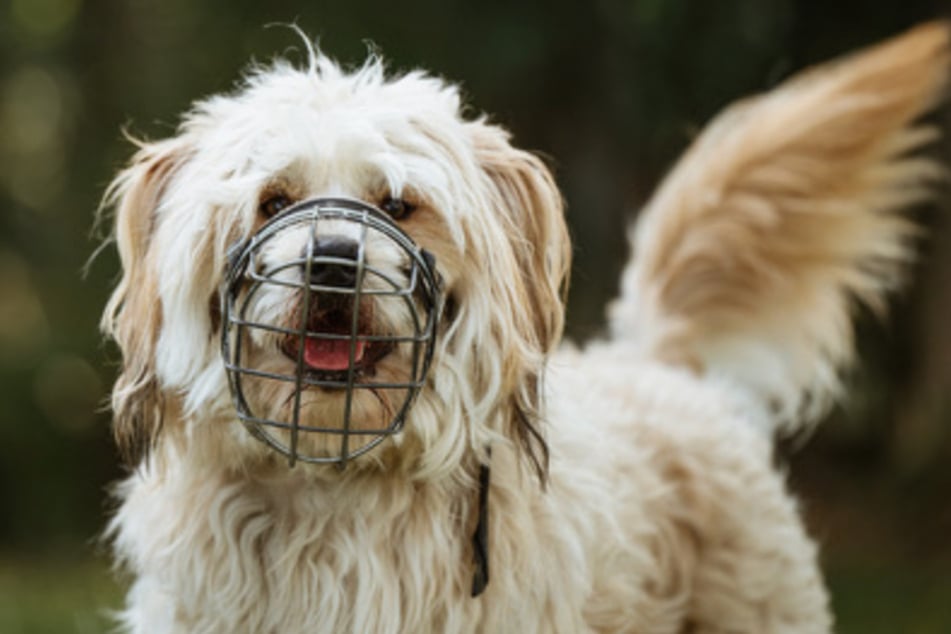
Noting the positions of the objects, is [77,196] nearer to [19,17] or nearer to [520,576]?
[19,17]

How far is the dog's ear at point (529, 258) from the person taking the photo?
3375 millimetres

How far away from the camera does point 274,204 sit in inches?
129

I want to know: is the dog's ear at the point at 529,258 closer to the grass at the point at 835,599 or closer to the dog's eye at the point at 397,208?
the dog's eye at the point at 397,208

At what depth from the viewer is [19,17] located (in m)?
12.9

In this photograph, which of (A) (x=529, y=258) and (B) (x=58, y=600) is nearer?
(A) (x=529, y=258)

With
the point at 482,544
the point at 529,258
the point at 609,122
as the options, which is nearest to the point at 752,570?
the point at 482,544

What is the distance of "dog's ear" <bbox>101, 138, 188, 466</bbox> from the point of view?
3.39 metres

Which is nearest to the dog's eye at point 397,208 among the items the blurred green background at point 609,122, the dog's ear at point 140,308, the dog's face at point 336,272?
the dog's face at point 336,272

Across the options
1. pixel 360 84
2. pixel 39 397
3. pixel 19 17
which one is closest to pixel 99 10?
pixel 19 17

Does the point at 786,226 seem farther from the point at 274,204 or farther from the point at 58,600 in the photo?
the point at 58,600

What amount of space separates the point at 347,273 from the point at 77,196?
31.6ft

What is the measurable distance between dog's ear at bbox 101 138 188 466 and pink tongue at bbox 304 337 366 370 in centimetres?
46

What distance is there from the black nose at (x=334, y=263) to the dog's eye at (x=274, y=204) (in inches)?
10.7

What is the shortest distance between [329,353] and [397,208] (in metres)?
0.37
